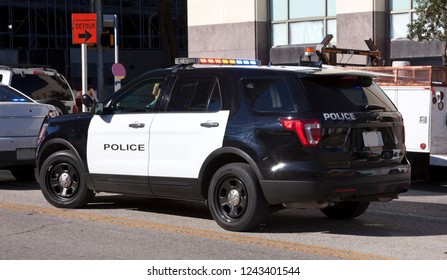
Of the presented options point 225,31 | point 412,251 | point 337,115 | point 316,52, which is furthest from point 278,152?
point 225,31

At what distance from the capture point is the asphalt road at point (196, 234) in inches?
294

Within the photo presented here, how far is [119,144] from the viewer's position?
31.4 feet

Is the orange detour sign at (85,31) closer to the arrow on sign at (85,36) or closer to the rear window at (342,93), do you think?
the arrow on sign at (85,36)

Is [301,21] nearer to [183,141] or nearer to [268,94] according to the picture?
[183,141]

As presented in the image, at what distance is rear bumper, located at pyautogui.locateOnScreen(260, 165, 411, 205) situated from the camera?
26.3 feet

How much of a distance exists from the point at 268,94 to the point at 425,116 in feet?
16.0

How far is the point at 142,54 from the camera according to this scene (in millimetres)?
56812

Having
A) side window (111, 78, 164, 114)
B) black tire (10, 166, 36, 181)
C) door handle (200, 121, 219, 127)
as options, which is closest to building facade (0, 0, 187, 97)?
black tire (10, 166, 36, 181)

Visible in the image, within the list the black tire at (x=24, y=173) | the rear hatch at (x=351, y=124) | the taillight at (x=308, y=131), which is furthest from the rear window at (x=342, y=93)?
the black tire at (x=24, y=173)

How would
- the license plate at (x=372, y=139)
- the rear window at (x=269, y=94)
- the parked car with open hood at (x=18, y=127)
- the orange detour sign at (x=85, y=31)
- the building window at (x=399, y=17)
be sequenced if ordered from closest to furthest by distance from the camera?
the rear window at (x=269, y=94), the license plate at (x=372, y=139), the parked car with open hood at (x=18, y=127), the orange detour sign at (x=85, y=31), the building window at (x=399, y=17)

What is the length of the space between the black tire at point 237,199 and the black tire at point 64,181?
6.89ft

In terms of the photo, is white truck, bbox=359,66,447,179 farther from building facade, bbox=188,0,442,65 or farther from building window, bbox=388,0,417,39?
building window, bbox=388,0,417,39

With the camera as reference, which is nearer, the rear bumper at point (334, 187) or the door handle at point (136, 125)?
the rear bumper at point (334, 187)
